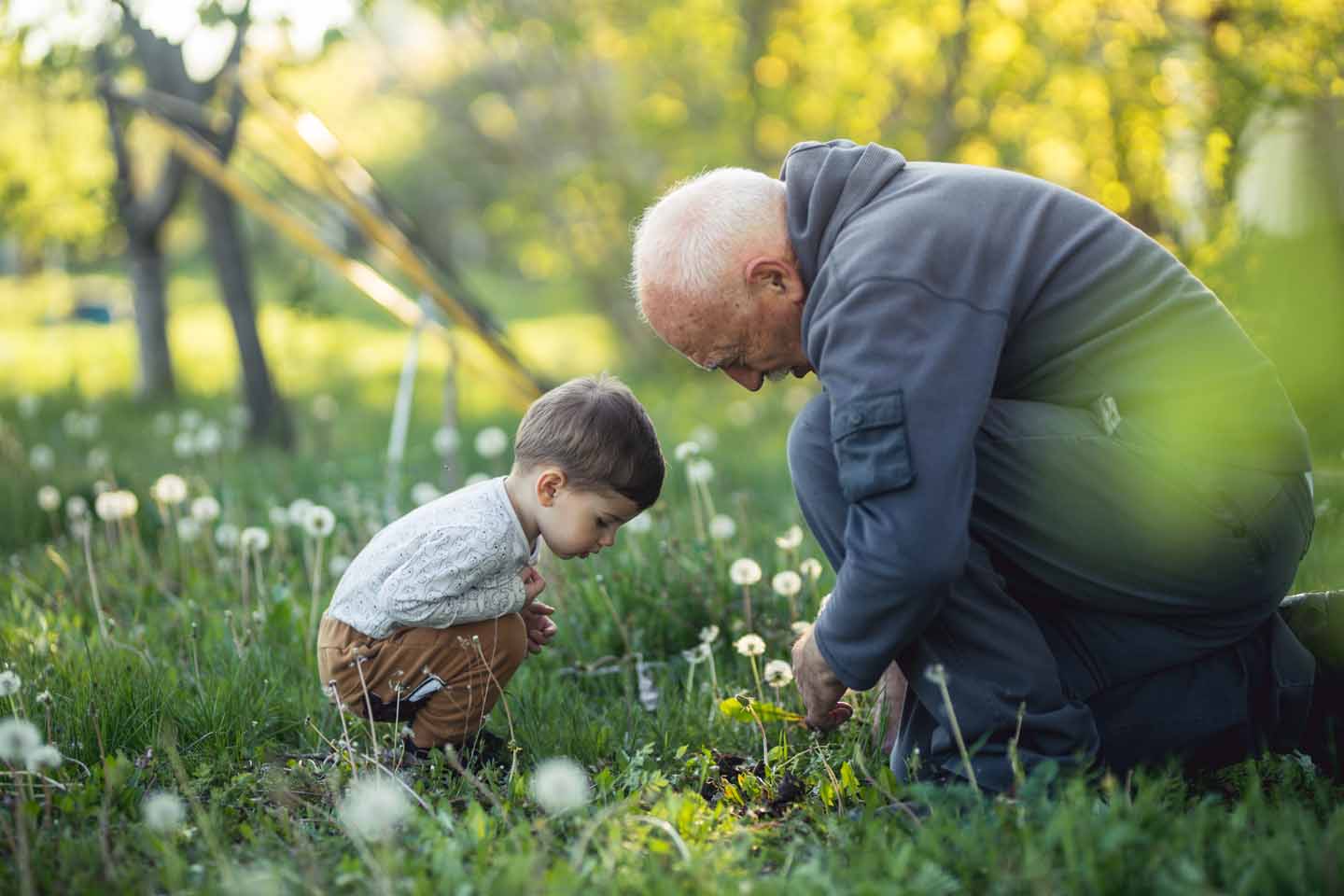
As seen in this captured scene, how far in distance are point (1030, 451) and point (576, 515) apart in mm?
999

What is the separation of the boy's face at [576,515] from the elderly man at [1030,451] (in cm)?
42

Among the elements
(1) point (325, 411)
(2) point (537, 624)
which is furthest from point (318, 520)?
(1) point (325, 411)

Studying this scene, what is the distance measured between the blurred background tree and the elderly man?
5.97 feet

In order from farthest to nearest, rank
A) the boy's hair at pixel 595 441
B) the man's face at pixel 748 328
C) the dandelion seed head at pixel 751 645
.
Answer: the dandelion seed head at pixel 751 645, the boy's hair at pixel 595 441, the man's face at pixel 748 328

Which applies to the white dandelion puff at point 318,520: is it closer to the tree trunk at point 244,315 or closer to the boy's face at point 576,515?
the boy's face at point 576,515

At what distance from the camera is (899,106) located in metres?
8.88

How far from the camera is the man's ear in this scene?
9.13 ft

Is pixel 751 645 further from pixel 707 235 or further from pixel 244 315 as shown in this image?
pixel 244 315

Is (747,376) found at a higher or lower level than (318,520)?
higher

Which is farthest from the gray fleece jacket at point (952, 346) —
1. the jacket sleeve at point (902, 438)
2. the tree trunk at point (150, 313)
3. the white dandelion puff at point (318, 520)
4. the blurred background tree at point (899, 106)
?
the tree trunk at point (150, 313)

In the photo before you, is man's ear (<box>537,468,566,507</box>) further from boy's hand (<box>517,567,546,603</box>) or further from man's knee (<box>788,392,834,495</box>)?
man's knee (<box>788,392,834,495</box>)

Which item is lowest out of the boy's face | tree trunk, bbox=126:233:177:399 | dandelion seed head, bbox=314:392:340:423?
dandelion seed head, bbox=314:392:340:423

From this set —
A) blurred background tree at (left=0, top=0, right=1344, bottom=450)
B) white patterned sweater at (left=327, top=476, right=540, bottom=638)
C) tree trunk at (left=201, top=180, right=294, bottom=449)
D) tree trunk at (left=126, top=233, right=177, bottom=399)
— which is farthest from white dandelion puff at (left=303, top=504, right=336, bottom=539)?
tree trunk at (left=126, top=233, right=177, bottom=399)

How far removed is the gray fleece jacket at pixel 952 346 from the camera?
86.0 inches
